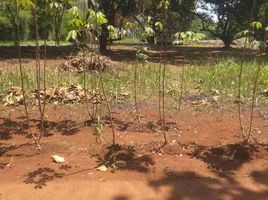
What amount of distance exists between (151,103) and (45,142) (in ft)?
7.96

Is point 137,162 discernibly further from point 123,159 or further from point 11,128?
point 11,128

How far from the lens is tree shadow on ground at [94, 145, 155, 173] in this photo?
4.77 metres

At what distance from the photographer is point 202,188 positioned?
4434mm

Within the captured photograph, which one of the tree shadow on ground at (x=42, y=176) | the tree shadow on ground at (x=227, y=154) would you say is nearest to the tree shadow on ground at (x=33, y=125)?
the tree shadow on ground at (x=42, y=176)

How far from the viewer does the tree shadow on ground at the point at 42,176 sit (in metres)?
4.40

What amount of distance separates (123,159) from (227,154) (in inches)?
43.4

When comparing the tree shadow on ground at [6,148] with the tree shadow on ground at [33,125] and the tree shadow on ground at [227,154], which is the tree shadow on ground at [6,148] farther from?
the tree shadow on ground at [227,154]

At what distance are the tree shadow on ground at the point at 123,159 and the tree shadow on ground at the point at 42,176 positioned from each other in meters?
0.39

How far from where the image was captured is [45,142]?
17.4 ft

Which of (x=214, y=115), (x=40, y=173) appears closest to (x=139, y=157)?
(x=40, y=173)

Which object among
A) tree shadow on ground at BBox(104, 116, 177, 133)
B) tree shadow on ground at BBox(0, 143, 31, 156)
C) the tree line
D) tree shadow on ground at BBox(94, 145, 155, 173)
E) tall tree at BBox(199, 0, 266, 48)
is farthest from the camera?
tall tree at BBox(199, 0, 266, 48)

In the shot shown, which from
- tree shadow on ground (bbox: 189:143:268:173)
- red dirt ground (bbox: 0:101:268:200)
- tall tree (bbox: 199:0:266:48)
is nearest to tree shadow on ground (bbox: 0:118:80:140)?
Result: red dirt ground (bbox: 0:101:268:200)

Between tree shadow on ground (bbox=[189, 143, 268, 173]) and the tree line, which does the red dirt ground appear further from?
the tree line

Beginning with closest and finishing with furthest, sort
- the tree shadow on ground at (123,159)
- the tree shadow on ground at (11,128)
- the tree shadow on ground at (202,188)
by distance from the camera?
the tree shadow on ground at (202,188), the tree shadow on ground at (123,159), the tree shadow on ground at (11,128)
